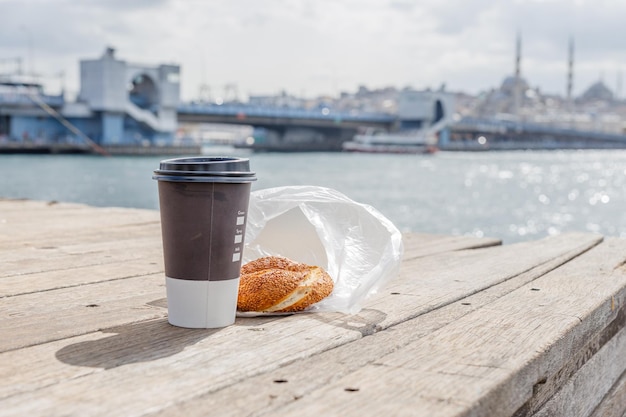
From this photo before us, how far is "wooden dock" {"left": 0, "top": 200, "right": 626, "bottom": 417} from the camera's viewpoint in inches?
63.3

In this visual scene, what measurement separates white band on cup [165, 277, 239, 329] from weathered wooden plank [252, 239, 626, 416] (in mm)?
473

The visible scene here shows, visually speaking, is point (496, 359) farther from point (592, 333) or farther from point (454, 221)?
point (454, 221)

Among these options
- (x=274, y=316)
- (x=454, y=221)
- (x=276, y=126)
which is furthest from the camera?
(x=276, y=126)

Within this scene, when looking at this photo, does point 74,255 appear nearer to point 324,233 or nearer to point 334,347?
point 324,233

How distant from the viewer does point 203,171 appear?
6.84ft

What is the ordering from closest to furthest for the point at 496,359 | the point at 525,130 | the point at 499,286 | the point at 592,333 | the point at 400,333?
the point at 496,359
the point at 400,333
the point at 592,333
the point at 499,286
the point at 525,130

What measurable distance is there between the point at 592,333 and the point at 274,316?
96cm

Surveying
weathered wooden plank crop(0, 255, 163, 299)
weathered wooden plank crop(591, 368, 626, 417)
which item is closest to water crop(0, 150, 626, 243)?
weathered wooden plank crop(591, 368, 626, 417)

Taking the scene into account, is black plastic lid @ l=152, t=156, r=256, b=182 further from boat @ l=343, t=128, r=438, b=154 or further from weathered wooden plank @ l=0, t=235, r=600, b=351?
boat @ l=343, t=128, r=438, b=154

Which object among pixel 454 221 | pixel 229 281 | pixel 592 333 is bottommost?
pixel 454 221

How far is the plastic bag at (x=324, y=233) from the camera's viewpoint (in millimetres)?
2705

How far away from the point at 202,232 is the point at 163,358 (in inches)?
13.9

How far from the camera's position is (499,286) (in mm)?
2996

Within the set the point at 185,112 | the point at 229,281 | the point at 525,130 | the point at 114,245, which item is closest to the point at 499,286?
the point at 229,281
